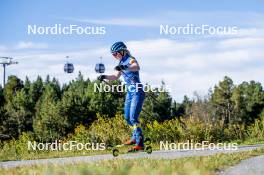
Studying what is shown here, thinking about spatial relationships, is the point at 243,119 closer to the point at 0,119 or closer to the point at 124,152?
the point at 0,119

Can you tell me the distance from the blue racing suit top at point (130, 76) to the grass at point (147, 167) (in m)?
1.58

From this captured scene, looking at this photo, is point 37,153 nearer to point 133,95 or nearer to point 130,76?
point 133,95

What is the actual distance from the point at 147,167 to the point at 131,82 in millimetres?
2999

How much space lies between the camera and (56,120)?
51.3 m

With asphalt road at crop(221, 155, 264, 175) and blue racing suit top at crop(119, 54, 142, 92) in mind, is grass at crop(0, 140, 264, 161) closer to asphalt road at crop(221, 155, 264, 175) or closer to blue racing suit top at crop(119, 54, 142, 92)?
blue racing suit top at crop(119, 54, 142, 92)

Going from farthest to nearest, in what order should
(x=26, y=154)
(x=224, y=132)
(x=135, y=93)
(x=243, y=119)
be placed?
(x=243, y=119)
(x=224, y=132)
(x=26, y=154)
(x=135, y=93)

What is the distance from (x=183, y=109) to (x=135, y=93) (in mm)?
66545

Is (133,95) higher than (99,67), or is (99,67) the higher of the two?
(99,67)

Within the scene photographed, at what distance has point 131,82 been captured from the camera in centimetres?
990

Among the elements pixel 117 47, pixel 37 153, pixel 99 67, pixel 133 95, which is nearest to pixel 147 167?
pixel 133 95

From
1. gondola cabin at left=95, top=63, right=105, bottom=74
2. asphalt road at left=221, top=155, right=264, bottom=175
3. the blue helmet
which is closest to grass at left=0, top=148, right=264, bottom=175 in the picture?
asphalt road at left=221, top=155, right=264, bottom=175

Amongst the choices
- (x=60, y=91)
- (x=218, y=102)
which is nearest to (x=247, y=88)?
(x=218, y=102)

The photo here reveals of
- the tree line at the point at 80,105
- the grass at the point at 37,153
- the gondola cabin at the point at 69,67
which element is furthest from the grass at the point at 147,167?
the tree line at the point at 80,105

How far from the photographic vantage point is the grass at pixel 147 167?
6062mm
